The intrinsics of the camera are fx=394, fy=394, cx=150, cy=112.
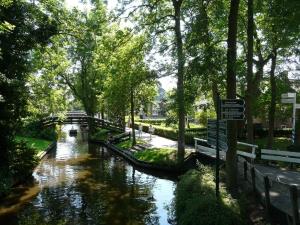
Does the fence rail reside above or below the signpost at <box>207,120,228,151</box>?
below

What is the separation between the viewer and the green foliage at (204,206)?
1055cm

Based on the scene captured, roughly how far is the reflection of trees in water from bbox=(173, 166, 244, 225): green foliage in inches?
74.3

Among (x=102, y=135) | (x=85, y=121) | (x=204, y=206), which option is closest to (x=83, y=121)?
(x=85, y=121)

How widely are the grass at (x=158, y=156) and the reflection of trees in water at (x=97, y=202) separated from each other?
2.01m

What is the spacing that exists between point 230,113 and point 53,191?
482 inches

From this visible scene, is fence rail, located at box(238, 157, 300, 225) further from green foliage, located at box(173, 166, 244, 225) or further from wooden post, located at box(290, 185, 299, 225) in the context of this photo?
green foliage, located at box(173, 166, 244, 225)

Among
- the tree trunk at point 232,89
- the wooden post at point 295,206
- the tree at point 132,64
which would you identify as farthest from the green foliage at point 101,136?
the wooden post at point 295,206

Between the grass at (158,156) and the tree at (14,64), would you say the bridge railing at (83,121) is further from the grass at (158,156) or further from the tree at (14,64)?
the tree at (14,64)

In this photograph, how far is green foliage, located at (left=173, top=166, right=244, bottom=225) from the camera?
10555 millimetres

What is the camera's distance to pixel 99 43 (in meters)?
25.6

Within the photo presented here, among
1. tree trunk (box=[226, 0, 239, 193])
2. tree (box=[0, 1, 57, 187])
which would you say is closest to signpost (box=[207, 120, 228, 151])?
tree trunk (box=[226, 0, 239, 193])

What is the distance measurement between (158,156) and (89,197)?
373 inches

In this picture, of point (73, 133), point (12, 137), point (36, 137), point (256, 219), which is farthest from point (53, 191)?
point (73, 133)

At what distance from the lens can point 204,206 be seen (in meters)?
11.2
